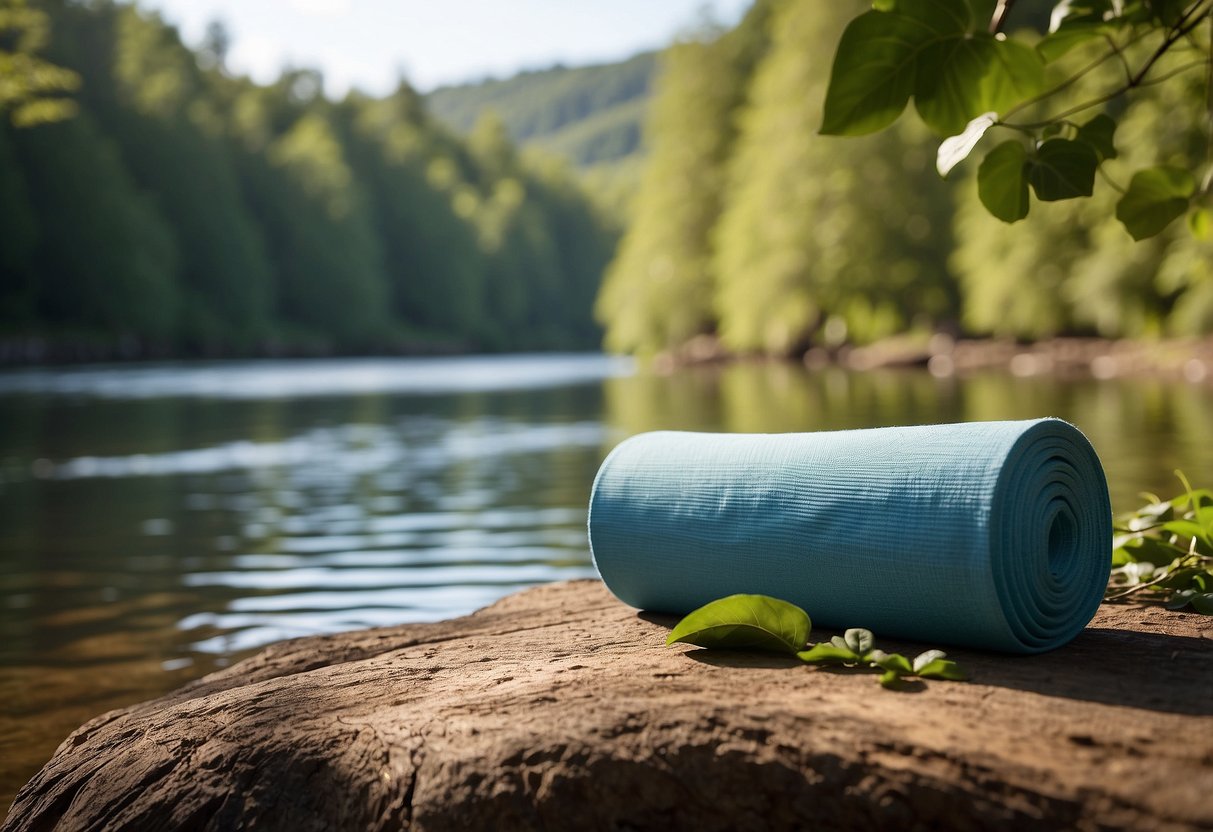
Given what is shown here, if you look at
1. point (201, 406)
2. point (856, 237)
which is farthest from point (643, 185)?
point (201, 406)

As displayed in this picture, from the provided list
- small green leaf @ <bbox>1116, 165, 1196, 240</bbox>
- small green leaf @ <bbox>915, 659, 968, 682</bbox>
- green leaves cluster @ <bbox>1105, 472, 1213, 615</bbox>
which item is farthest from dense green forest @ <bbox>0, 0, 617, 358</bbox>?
small green leaf @ <bbox>915, 659, 968, 682</bbox>

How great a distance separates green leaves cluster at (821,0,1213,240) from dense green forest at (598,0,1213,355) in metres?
18.0

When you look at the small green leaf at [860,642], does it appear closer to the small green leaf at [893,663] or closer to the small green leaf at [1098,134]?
the small green leaf at [893,663]

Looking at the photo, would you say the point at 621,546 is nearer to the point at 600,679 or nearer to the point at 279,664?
the point at 600,679

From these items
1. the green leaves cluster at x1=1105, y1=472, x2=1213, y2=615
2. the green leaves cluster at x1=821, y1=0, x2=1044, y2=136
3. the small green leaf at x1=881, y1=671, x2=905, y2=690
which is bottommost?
the green leaves cluster at x1=1105, y1=472, x2=1213, y2=615

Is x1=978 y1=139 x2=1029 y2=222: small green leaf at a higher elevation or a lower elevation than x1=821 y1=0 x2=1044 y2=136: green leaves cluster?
lower

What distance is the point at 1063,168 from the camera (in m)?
2.25

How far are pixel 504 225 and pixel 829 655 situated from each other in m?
100

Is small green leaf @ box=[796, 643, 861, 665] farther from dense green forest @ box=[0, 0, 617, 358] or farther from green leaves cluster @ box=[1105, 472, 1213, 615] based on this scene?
dense green forest @ box=[0, 0, 617, 358]

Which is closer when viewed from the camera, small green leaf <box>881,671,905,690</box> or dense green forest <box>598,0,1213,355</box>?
small green leaf <box>881,671,905,690</box>

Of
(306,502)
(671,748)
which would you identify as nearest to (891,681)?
(671,748)

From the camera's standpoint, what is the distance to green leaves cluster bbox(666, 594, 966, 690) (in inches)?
91.7

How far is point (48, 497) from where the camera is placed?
988 centimetres

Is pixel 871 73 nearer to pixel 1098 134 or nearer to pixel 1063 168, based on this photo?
pixel 1063 168
